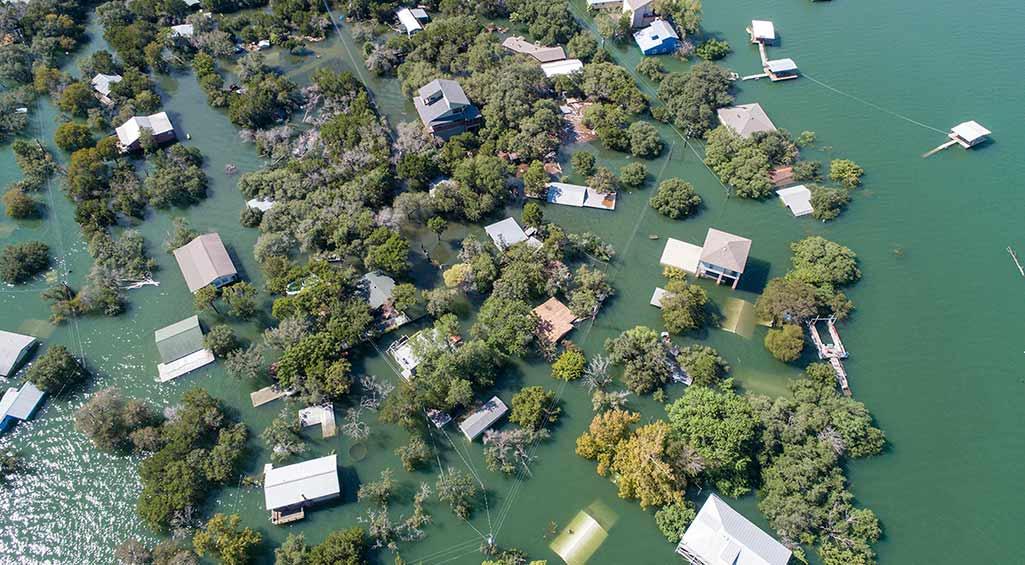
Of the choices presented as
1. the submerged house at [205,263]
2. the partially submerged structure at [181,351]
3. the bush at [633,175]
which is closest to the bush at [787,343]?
the bush at [633,175]

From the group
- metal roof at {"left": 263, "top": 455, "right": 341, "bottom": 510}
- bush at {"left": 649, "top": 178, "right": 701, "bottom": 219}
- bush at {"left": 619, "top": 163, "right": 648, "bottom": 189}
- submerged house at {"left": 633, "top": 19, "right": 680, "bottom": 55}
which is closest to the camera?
metal roof at {"left": 263, "top": 455, "right": 341, "bottom": 510}

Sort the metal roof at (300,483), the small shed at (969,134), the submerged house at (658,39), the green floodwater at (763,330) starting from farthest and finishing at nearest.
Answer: the submerged house at (658,39), the small shed at (969,134), the green floodwater at (763,330), the metal roof at (300,483)

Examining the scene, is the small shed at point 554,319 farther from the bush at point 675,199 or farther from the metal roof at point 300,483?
the metal roof at point 300,483

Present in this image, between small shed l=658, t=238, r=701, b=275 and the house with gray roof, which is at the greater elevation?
the house with gray roof

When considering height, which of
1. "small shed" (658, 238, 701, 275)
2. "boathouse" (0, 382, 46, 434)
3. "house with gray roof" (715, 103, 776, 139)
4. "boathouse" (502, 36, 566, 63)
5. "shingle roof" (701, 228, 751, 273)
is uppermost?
"boathouse" (502, 36, 566, 63)

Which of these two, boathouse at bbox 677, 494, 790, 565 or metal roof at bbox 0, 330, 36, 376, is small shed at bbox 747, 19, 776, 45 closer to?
boathouse at bbox 677, 494, 790, 565

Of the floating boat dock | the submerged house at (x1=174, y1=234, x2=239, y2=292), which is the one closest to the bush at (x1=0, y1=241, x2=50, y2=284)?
the submerged house at (x1=174, y1=234, x2=239, y2=292)
